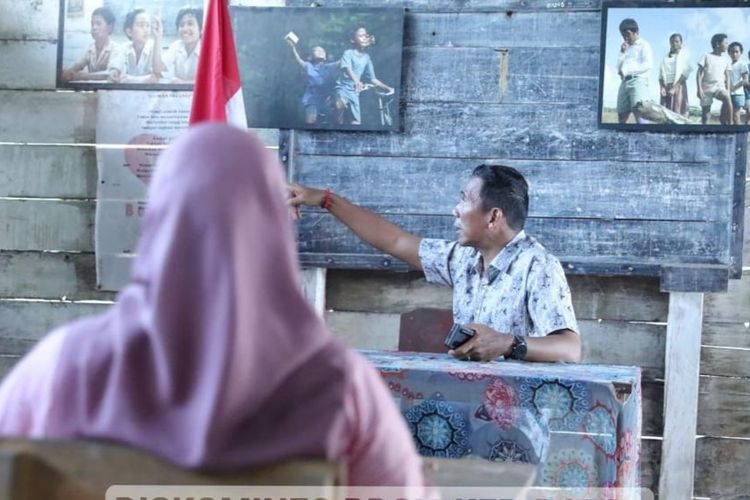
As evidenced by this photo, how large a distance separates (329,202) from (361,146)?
0.29m

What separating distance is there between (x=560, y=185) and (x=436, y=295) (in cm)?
65

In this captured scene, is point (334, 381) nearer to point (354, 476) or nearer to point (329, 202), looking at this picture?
point (354, 476)

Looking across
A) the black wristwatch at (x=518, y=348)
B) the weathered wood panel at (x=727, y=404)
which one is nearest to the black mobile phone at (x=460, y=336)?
the black wristwatch at (x=518, y=348)

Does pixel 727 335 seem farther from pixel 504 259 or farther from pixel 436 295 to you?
pixel 436 295

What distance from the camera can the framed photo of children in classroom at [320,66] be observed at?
171 inches

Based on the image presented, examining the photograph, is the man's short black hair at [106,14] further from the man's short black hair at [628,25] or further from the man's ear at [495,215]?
the man's short black hair at [628,25]

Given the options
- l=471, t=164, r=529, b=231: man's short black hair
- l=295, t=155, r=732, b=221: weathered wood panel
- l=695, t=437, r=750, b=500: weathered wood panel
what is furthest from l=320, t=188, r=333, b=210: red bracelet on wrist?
l=695, t=437, r=750, b=500: weathered wood panel

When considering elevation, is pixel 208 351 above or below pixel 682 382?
above

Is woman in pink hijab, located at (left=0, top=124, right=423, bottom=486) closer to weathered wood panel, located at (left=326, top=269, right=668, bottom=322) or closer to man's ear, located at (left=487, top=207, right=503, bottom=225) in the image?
man's ear, located at (left=487, top=207, right=503, bottom=225)

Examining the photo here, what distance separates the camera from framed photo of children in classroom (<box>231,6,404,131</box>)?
4.35 meters

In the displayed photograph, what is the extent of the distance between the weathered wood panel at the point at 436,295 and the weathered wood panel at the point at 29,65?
1420mm

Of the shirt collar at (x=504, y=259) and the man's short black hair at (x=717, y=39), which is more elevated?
the man's short black hair at (x=717, y=39)

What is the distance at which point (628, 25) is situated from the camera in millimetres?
4211

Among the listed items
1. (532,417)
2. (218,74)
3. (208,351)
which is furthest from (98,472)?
(218,74)
